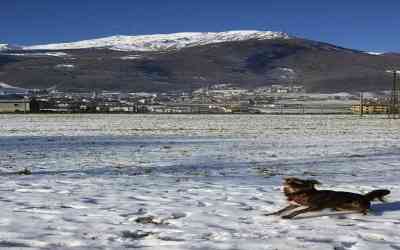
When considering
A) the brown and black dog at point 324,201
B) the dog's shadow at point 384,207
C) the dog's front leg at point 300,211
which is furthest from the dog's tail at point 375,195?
the dog's front leg at point 300,211

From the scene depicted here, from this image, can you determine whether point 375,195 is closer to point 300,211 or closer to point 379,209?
point 379,209

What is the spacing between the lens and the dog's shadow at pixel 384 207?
32.1ft

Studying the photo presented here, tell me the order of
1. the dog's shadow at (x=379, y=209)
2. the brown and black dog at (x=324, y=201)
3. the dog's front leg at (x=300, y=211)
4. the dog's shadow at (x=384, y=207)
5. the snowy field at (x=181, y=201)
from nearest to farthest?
the snowy field at (x=181, y=201) < the dog's front leg at (x=300, y=211) < the dog's shadow at (x=379, y=209) < the brown and black dog at (x=324, y=201) < the dog's shadow at (x=384, y=207)

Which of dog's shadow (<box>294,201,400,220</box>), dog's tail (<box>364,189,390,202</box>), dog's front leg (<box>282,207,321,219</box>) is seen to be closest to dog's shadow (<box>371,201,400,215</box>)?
dog's shadow (<box>294,201,400,220</box>)

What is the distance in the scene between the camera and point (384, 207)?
398 inches

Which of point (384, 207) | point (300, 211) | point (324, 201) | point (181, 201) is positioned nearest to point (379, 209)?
point (384, 207)

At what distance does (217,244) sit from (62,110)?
70.6 m

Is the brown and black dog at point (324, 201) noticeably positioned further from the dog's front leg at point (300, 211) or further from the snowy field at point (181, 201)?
the snowy field at point (181, 201)

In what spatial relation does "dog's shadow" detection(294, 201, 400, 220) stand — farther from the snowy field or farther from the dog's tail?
the dog's tail

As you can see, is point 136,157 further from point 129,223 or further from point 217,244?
point 217,244

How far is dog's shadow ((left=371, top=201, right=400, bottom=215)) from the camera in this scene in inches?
385

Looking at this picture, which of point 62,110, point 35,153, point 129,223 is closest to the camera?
point 129,223

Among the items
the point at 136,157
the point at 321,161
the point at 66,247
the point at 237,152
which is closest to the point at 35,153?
the point at 136,157

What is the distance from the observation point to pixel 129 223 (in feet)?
28.8
